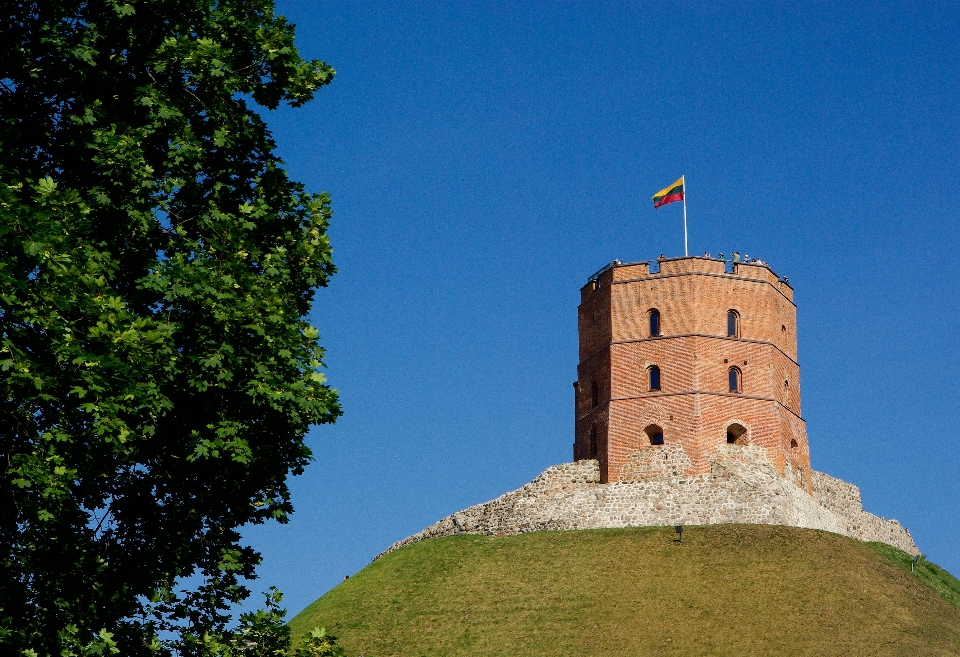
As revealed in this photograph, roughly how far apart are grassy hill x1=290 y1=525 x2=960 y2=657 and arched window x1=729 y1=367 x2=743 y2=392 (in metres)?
6.86

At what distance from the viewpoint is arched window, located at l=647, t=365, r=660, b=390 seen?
59.5 meters

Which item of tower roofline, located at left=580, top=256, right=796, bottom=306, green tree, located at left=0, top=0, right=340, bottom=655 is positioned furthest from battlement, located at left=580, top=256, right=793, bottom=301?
green tree, located at left=0, top=0, right=340, bottom=655

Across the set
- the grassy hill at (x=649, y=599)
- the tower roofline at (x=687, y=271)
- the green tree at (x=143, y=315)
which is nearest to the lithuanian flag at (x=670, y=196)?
the tower roofline at (x=687, y=271)

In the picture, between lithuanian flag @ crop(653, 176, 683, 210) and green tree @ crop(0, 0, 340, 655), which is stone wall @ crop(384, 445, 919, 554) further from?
green tree @ crop(0, 0, 340, 655)

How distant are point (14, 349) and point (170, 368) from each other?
7.32 feet

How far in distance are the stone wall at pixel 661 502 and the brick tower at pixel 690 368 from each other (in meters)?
0.74

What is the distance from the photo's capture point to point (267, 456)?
20859 millimetres

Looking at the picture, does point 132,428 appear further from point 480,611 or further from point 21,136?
point 480,611

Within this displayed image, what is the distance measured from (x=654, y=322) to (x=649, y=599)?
1459cm

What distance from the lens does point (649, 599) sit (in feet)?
163

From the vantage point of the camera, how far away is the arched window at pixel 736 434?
58531 mm

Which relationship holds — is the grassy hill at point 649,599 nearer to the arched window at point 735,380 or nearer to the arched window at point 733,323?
the arched window at point 735,380

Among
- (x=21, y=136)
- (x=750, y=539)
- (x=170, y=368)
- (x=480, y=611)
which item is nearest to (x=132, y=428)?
(x=170, y=368)

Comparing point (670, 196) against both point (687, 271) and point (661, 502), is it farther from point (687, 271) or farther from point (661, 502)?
point (661, 502)
